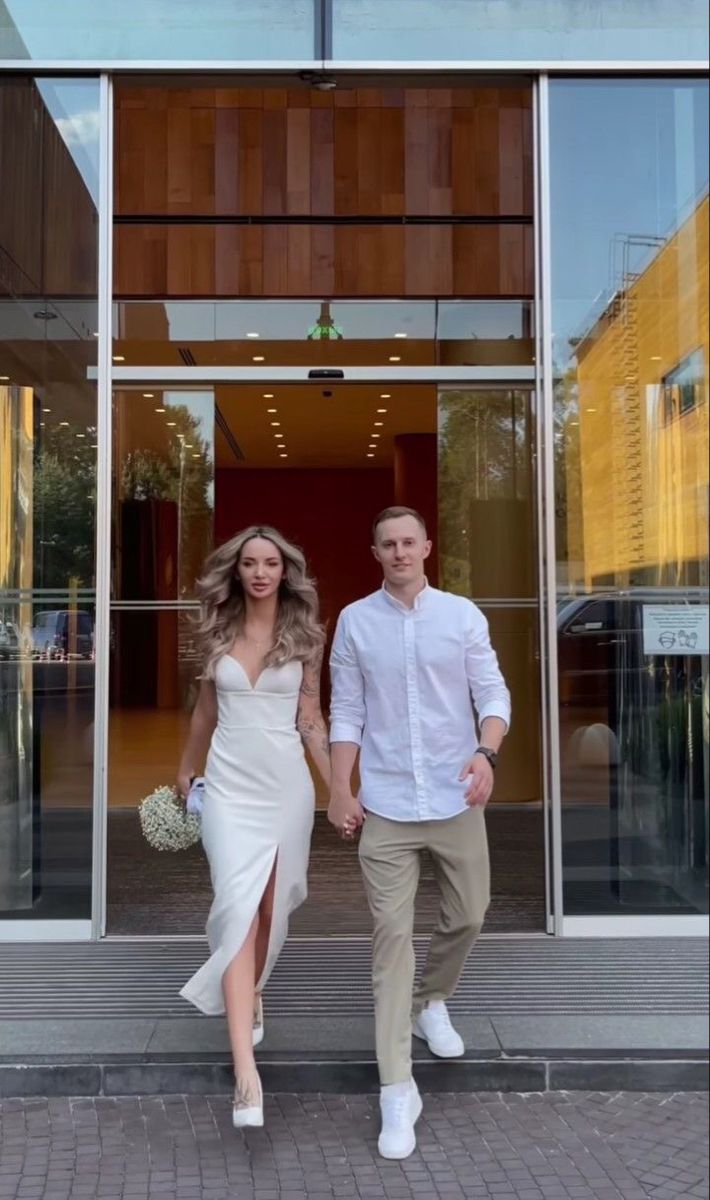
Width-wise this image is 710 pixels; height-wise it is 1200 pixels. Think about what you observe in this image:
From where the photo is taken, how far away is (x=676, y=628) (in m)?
5.75

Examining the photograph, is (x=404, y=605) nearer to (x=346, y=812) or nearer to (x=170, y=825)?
(x=346, y=812)

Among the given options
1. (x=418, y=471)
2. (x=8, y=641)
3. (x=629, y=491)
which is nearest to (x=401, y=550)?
(x=629, y=491)

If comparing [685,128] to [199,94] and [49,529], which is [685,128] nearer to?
[49,529]

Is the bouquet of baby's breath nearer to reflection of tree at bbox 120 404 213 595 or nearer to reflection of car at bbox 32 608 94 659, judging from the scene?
reflection of car at bbox 32 608 94 659

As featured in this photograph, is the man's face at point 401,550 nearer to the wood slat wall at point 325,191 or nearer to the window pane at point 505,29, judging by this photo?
the window pane at point 505,29

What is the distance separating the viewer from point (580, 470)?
19.7 ft

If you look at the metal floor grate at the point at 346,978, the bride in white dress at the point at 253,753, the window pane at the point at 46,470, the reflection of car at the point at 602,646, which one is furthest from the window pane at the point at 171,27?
the metal floor grate at the point at 346,978

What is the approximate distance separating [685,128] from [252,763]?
3.99m

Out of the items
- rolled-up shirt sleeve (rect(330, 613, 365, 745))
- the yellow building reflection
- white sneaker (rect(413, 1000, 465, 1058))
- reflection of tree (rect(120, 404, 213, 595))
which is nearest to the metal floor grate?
white sneaker (rect(413, 1000, 465, 1058))

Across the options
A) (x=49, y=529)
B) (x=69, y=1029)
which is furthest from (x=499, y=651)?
(x=69, y=1029)

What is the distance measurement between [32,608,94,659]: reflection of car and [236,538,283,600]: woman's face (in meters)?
2.11

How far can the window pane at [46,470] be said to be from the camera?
5.90m

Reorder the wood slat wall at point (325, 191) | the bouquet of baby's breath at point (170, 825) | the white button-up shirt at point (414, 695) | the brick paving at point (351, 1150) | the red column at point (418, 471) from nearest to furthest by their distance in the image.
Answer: the brick paving at point (351, 1150)
the white button-up shirt at point (414, 695)
the bouquet of baby's breath at point (170, 825)
the wood slat wall at point (325, 191)
the red column at point (418, 471)

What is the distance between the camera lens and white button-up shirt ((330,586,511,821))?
391 cm
